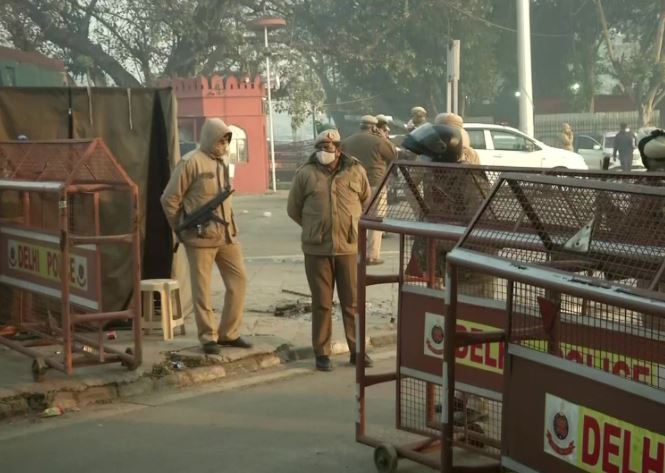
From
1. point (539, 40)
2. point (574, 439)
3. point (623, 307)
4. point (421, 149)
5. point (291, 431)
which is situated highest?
point (539, 40)

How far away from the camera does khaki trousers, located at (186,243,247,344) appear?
7.86 meters

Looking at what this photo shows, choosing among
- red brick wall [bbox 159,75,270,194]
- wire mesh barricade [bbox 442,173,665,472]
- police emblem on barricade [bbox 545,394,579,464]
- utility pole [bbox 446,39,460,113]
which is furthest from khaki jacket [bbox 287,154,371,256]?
red brick wall [bbox 159,75,270,194]

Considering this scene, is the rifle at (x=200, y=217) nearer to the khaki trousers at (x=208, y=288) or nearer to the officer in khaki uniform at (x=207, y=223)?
the officer in khaki uniform at (x=207, y=223)

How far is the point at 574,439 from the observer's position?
3656 mm

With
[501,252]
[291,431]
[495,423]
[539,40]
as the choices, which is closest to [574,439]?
[501,252]

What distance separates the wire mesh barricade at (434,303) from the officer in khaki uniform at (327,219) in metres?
1.80

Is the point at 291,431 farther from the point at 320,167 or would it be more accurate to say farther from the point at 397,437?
the point at 320,167

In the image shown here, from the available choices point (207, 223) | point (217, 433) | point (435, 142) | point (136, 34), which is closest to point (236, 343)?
point (207, 223)

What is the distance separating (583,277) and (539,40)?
45.3 metres

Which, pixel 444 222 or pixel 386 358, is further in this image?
pixel 386 358

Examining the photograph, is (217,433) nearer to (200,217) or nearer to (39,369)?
(39,369)

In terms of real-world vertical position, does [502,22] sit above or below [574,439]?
above

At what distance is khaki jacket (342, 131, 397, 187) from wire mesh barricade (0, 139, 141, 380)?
4.66 meters

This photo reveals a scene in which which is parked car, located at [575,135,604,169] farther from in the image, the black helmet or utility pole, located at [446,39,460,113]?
the black helmet
